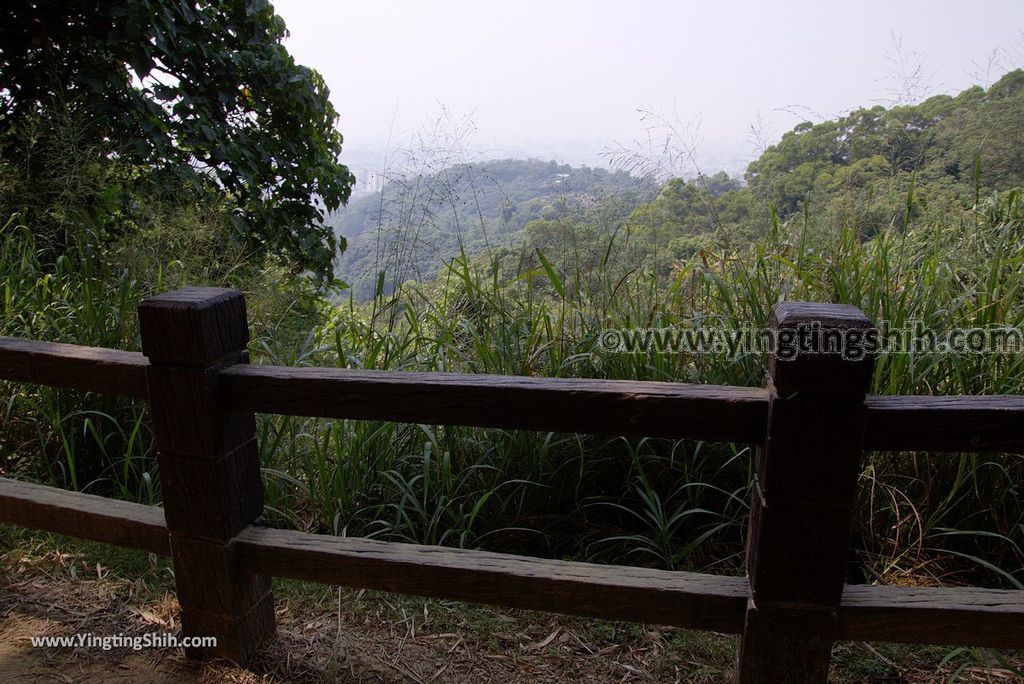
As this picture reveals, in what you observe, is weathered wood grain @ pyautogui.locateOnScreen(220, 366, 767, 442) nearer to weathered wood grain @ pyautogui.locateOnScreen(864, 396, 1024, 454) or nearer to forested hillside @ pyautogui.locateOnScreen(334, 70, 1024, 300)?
weathered wood grain @ pyautogui.locateOnScreen(864, 396, 1024, 454)

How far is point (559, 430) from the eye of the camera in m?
1.46

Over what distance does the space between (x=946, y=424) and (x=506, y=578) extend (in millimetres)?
966

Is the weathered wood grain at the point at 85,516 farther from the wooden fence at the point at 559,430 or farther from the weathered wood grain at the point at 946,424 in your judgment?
the weathered wood grain at the point at 946,424

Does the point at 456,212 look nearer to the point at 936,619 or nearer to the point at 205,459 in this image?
the point at 205,459

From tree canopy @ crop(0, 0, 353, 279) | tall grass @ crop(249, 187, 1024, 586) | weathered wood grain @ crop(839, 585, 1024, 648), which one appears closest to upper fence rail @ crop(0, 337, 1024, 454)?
weathered wood grain @ crop(839, 585, 1024, 648)

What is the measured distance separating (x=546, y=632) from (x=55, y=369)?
62.9 inches

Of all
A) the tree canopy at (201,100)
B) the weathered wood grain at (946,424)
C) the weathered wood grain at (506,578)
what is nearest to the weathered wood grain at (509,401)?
the weathered wood grain at (946,424)

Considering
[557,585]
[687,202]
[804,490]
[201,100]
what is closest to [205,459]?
[557,585]

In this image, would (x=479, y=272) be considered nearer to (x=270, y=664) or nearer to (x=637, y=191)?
(x=637, y=191)

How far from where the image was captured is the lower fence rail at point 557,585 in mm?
1409

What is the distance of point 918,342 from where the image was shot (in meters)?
2.41

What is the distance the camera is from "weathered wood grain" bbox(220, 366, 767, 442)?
140cm

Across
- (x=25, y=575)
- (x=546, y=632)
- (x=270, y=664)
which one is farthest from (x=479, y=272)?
(x=25, y=575)

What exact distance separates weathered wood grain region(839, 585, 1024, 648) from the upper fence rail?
35 cm
